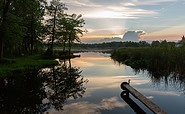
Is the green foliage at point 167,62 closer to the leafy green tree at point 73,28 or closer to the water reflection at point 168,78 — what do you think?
the water reflection at point 168,78

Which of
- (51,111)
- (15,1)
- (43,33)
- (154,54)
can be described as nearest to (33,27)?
(43,33)

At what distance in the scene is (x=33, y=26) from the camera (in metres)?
56.7

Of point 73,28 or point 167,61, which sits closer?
point 167,61

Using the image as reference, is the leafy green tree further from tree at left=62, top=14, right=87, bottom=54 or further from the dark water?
the dark water

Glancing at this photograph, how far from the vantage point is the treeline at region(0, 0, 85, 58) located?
33.3 meters

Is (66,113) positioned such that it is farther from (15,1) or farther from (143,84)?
(15,1)

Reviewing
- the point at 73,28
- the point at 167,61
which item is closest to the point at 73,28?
the point at 73,28

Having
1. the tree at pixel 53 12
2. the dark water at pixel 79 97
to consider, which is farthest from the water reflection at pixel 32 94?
the tree at pixel 53 12

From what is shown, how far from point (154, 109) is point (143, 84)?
10193 mm

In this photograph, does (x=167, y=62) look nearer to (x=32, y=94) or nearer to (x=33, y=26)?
(x=32, y=94)

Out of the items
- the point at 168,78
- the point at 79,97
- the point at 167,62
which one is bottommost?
the point at 79,97

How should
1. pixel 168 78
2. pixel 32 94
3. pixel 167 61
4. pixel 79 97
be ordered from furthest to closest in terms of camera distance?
1. pixel 167 61
2. pixel 168 78
3. pixel 32 94
4. pixel 79 97

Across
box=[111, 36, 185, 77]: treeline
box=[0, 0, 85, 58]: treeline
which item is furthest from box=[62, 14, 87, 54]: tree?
box=[111, 36, 185, 77]: treeline

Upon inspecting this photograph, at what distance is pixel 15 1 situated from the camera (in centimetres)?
3291
